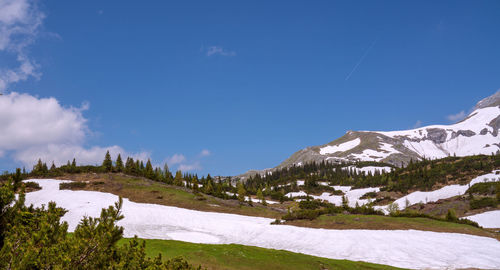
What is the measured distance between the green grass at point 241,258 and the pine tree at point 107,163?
7093cm

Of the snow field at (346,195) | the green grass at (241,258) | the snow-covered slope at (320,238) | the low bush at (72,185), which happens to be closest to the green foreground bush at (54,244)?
the green grass at (241,258)

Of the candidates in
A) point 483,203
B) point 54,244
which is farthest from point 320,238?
point 483,203

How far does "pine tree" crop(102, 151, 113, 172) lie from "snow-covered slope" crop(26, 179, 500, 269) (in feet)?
105

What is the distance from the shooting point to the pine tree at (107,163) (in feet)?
293

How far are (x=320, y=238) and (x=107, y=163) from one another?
76.2 meters

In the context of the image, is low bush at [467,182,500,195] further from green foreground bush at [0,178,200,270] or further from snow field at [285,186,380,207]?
Answer: green foreground bush at [0,178,200,270]

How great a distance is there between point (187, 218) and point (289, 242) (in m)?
20.6

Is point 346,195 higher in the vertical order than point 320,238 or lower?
lower

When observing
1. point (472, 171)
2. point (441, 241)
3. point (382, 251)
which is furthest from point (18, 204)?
point (472, 171)

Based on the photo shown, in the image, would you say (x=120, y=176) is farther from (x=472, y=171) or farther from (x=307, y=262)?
(x=472, y=171)

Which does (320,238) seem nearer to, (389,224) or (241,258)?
(389,224)

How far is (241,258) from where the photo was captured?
2373 cm

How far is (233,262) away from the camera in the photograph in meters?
22.5

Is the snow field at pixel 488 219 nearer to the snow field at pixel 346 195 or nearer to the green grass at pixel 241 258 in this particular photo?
the green grass at pixel 241 258
